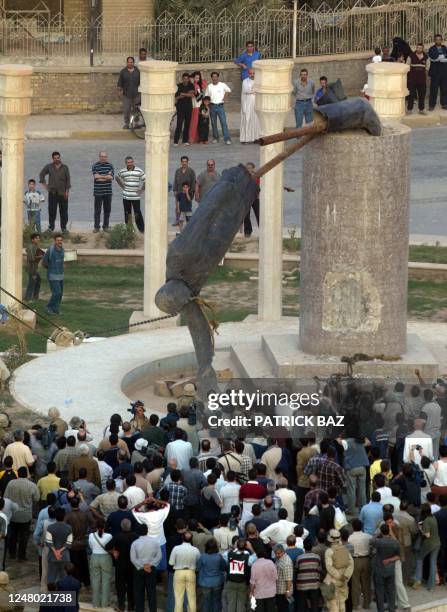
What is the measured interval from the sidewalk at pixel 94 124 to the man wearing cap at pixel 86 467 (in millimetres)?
19071

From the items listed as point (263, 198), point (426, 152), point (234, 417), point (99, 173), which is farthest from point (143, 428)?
point (426, 152)

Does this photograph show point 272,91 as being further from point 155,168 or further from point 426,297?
point 426,297

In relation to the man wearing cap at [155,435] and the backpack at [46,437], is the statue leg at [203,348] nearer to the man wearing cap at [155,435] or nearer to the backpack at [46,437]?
the man wearing cap at [155,435]

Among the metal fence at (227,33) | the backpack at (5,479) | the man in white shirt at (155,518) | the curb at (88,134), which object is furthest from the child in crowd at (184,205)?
the man in white shirt at (155,518)

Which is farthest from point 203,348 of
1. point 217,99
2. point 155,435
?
point 217,99

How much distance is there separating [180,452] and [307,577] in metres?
2.48

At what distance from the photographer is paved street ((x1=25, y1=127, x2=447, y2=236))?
38.9 meters

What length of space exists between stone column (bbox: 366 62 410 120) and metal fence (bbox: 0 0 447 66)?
1414cm

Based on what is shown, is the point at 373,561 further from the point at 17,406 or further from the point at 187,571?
the point at 17,406

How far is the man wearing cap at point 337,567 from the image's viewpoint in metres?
22.7

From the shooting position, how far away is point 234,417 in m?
26.2

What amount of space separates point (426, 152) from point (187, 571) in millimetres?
20781

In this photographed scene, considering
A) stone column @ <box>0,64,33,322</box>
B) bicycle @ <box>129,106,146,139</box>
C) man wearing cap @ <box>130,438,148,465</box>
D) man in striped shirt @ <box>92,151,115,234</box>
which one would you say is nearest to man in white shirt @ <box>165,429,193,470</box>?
man wearing cap @ <box>130,438,148,465</box>

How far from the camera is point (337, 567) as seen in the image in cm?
2266
